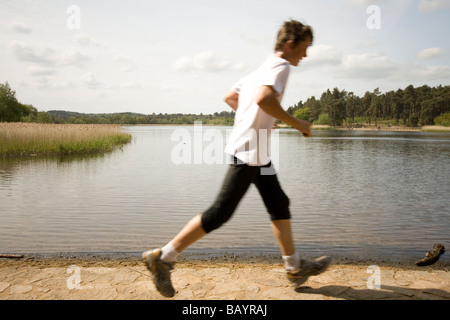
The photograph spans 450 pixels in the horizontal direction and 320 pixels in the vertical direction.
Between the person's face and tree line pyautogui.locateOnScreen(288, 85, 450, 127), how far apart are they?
117598 millimetres

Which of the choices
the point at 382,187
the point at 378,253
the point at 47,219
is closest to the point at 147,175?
the point at 47,219

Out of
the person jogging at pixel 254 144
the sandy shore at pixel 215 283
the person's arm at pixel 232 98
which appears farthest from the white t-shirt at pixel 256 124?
the sandy shore at pixel 215 283

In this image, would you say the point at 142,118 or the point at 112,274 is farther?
the point at 142,118

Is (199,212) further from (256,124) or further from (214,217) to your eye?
(256,124)

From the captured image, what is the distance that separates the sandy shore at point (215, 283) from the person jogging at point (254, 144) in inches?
17.7

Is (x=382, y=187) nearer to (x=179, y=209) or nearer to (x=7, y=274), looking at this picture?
(x=179, y=209)

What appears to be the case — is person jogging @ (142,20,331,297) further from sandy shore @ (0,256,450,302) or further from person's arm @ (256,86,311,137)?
sandy shore @ (0,256,450,302)

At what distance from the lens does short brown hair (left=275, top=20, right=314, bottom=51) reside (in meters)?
2.82

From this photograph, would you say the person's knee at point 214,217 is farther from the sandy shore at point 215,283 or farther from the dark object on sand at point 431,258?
the dark object on sand at point 431,258

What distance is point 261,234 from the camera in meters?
5.78

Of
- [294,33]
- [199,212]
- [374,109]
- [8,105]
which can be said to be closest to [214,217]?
[294,33]

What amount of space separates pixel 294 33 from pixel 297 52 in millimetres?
143

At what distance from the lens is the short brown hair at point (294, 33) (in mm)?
2818

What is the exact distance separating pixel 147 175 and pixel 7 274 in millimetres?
9851
